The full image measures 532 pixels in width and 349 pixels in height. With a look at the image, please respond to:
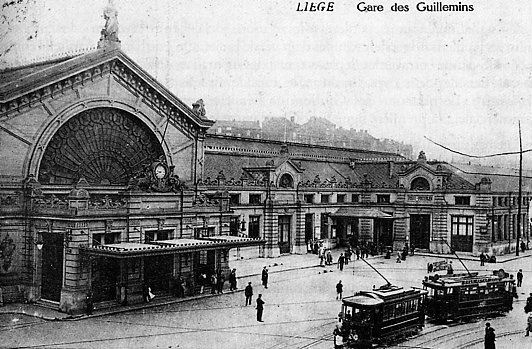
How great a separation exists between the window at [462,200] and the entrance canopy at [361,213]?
5.10m

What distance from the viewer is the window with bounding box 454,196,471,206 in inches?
1985

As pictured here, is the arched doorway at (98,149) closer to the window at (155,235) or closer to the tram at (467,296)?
the window at (155,235)

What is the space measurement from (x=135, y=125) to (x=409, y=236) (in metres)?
29.3

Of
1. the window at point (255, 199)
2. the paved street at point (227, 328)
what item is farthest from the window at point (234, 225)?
the paved street at point (227, 328)

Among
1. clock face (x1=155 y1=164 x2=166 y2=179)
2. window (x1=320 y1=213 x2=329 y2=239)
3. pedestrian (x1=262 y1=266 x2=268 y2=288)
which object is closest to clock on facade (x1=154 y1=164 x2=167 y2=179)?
clock face (x1=155 y1=164 x2=166 y2=179)

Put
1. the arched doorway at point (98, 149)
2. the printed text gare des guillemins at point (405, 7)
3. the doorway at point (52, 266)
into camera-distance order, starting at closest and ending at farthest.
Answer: the printed text gare des guillemins at point (405, 7)
the doorway at point (52, 266)
the arched doorway at point (98, 149)

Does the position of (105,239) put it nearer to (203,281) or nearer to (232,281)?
(203,281)

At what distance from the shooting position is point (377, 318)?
22047mm

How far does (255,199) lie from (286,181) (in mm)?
4095

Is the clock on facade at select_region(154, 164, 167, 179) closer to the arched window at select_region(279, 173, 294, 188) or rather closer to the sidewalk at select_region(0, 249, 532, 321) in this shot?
the sidewalk at select_region(0, 249, 532, 321)

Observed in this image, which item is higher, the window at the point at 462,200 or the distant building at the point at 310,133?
the distant building at the point at 310,133

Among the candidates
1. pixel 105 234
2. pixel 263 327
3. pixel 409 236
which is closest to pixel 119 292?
pixel 105 234

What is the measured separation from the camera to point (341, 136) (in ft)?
305

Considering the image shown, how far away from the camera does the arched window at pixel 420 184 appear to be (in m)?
53.2
